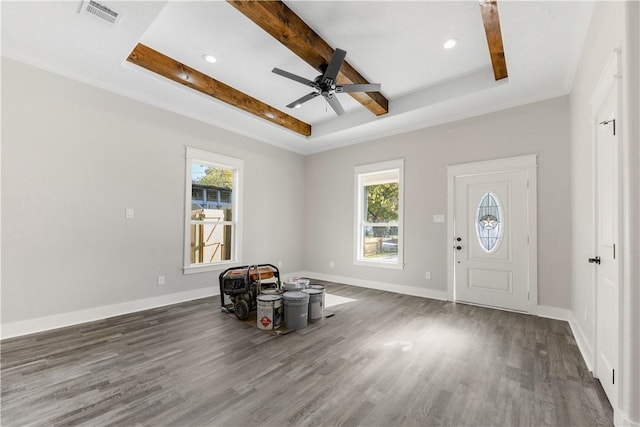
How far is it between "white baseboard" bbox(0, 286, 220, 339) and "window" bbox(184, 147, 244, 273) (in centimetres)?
45

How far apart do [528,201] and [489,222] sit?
568 millimetres

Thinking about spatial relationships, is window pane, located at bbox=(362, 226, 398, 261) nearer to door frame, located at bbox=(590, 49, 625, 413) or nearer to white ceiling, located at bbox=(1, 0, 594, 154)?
white ceiling, located at bbox=(1, 0, 594, 154)

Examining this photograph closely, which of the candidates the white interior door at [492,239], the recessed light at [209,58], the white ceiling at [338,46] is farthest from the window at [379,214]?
the recessed light at [209,58]

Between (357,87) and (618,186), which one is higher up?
(357,87)

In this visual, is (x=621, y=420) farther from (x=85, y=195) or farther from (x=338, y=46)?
(x=85, y=195)

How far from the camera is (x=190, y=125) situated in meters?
4.56

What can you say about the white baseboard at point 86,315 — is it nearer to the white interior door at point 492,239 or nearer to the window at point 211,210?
the window at point 211,210

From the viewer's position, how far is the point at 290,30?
2.70 m

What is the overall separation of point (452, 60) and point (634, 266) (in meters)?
2.96

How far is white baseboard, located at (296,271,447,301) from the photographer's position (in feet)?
15.3

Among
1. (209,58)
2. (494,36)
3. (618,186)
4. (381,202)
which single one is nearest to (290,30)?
(209,58)

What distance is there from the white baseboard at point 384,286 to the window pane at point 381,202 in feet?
4.09

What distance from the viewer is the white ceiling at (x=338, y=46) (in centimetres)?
255

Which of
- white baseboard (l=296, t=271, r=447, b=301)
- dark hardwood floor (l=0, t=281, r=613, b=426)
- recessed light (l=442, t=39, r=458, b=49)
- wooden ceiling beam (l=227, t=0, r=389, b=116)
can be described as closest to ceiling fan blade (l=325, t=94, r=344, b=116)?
wooden ceiling beam (l=227, t=0, r=389, b=116)
